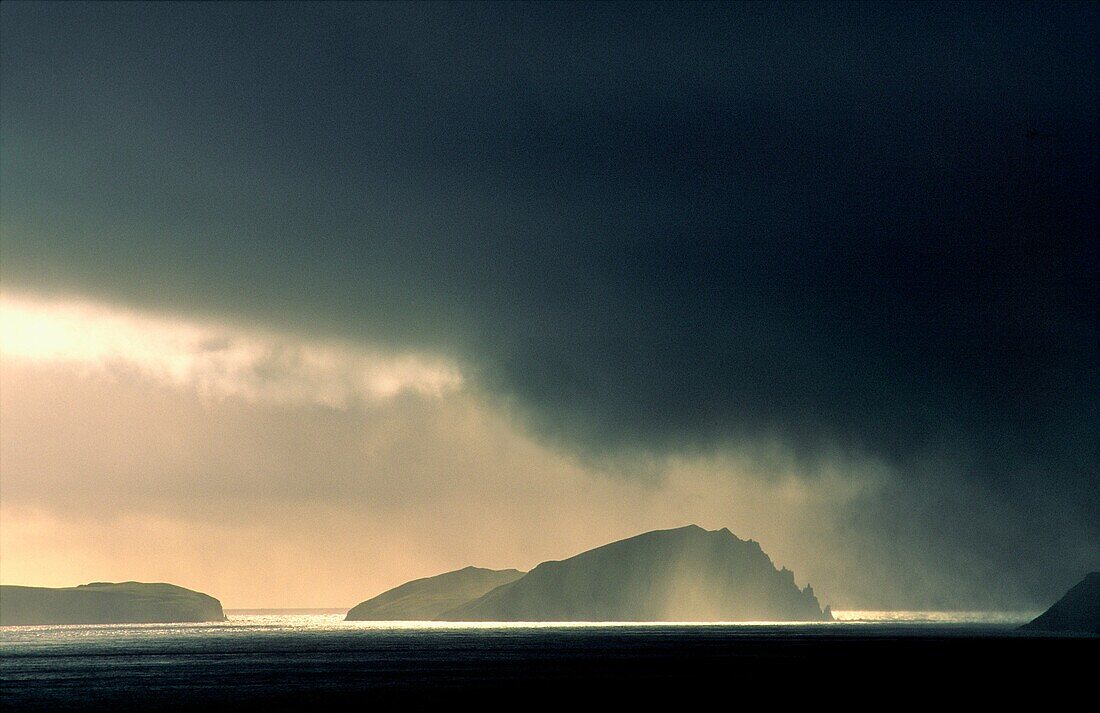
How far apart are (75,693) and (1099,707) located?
94230 mm

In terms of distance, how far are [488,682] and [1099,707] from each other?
65405 millimetres

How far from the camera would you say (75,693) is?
356 ft

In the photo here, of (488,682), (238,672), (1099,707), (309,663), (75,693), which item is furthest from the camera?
(309,663)

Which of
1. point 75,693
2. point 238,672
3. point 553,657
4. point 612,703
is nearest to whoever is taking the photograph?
point 612,703

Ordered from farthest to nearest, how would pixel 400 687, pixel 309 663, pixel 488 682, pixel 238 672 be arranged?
pixel 309 663
pixel 238 672
pixel 488 682
pixel 400 687

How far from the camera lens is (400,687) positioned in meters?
120

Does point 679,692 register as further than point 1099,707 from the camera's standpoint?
Yes

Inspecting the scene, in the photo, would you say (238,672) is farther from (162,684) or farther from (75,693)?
(75,693)

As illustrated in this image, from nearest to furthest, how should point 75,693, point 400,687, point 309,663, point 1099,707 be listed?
point 1099,707
point 75,693
point 400,687
point 309,663

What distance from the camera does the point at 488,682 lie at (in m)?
128

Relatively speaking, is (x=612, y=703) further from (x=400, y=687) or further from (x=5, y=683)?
(x=5, y=683)

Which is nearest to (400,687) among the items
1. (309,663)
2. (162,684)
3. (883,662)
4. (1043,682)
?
(162,684)

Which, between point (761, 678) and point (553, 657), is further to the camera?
point (553, 657)

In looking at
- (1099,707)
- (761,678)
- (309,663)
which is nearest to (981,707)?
(1099,707)
